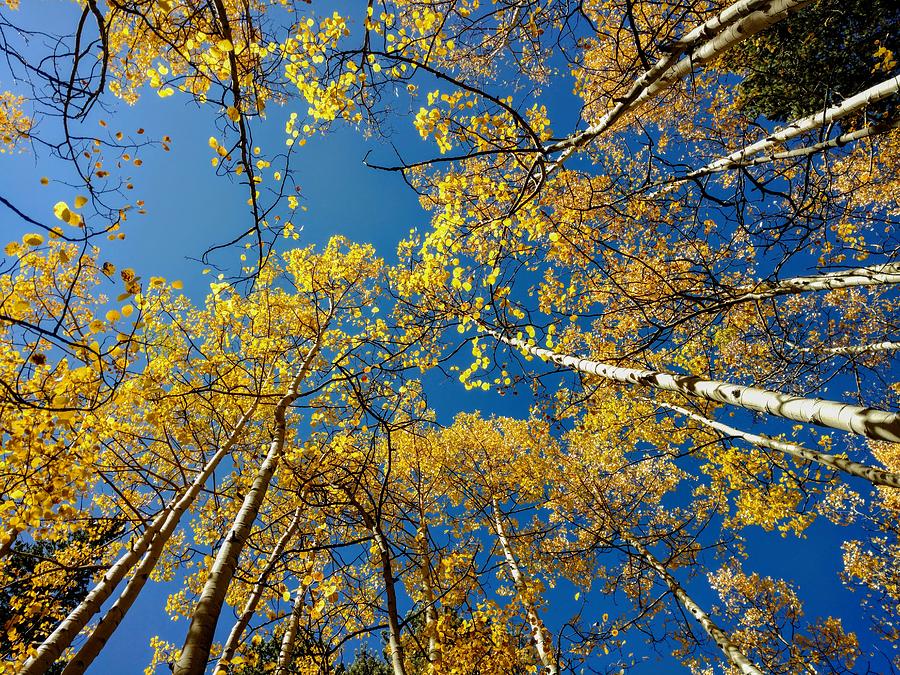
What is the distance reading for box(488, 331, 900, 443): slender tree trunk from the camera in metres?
1.70

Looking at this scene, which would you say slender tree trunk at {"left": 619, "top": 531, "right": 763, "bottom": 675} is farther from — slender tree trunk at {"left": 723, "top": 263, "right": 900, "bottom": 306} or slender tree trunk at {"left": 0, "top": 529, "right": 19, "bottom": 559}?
slender tree trunk at {"left": 0, "top": 529, "right": 19, "bottom": 559}

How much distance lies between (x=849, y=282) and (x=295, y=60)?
582 cm

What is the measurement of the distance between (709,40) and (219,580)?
4692 mm

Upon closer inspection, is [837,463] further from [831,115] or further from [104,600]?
[104,600]

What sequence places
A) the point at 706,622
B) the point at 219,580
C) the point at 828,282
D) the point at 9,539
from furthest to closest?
the point at 706,622 → the point at 828,282 → the point at 9,539 → the point at 219,580

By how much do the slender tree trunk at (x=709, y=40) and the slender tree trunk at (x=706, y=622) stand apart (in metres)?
5.48

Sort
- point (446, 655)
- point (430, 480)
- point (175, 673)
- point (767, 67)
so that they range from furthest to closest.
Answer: point (430, 480), point (767, 67), point (446, 655), point (175, 673)

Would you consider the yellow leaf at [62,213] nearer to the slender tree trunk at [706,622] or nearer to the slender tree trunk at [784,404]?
the slender tree trunk at [784,404]

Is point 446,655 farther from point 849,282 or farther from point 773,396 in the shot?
point 849,282

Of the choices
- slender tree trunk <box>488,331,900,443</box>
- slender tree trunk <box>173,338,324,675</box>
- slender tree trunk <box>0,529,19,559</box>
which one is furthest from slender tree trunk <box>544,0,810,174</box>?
slender tree trunk <box>0,529,19,559</box>

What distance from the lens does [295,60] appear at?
3297 mm

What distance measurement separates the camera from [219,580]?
2508mm

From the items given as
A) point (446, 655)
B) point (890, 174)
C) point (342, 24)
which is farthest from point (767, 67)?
point (446, 655)

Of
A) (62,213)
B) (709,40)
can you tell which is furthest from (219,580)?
(709,40)
